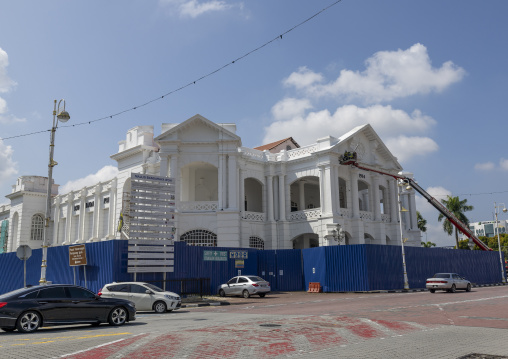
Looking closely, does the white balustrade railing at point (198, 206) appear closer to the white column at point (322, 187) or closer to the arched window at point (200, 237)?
the arched window at point (200, 237)

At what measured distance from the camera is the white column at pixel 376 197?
4469 cm

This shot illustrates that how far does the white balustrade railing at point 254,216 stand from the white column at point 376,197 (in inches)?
434

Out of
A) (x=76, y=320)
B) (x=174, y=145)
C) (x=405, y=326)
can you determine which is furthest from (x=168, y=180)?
(x=405, y=326)

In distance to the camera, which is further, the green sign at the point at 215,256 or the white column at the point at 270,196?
the white column at the point at 270,196

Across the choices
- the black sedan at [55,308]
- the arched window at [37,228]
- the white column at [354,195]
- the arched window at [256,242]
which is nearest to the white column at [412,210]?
the white column at [354,195]

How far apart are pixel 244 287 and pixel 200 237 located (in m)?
10.0

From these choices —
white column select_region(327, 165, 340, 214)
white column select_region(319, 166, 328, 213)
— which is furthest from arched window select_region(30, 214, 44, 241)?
white column select_region(327, 165, 340, 214)

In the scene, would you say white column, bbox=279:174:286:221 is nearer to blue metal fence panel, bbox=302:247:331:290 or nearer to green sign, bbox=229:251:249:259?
blue metal fence panel, bbox=302:247:331:290

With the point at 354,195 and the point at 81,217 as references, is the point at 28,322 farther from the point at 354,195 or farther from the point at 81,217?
the point at 81,217

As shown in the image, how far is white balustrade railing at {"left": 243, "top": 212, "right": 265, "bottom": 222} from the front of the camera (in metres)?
40.5

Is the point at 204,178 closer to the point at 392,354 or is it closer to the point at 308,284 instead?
the point at 308,284

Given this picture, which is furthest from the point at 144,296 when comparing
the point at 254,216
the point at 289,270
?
the point at 254,216

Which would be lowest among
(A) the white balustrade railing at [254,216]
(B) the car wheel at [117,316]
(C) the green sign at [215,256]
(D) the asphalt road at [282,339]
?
(D) the asphalt road at [282,339]

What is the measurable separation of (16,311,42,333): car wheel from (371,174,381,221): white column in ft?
119
